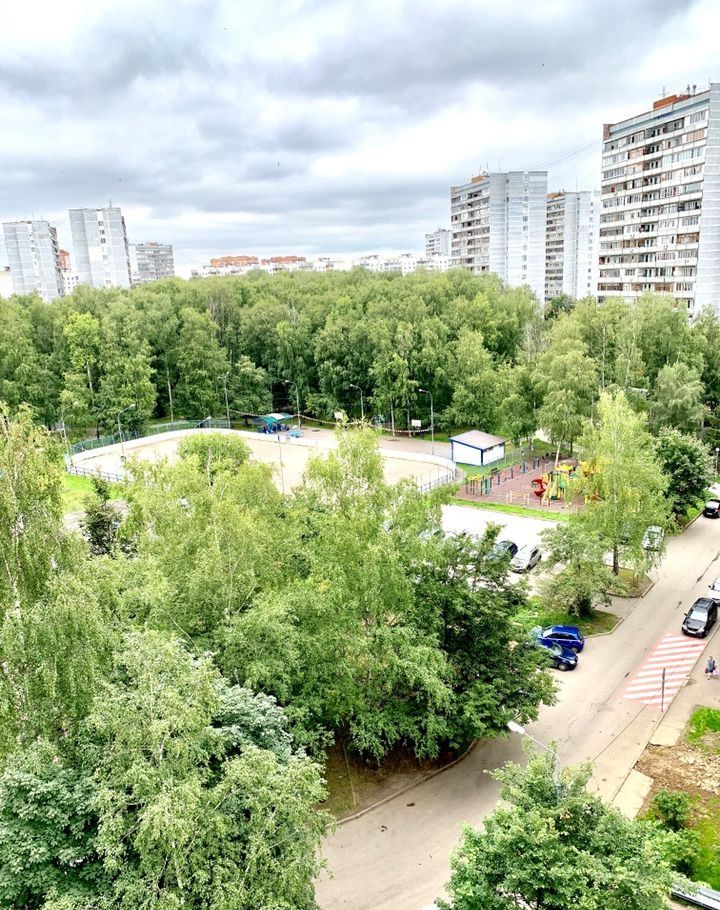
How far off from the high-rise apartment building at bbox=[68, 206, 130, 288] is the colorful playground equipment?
356 ft

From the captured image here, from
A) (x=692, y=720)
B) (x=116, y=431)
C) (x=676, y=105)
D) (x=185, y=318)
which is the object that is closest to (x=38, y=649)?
(x=692, y=720)

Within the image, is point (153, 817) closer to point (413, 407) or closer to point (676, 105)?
point (413, 407)

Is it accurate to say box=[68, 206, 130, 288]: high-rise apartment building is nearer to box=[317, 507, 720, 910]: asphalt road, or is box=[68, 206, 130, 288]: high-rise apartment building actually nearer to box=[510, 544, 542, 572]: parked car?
box=[510, 544, 542, 572]: parked car

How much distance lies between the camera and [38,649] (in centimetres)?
1108

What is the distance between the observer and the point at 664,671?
846 inches

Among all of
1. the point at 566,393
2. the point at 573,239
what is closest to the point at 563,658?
the point at 566,393

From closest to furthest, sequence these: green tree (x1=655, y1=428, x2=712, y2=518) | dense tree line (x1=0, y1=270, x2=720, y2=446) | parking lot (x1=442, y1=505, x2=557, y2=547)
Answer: green tree (x1=655, y1=428, x2=712, y2=518) < parking lot (x1=442, y1=505, x2=557, y2=547) < dense tree line (x1=0, y1=270, x2=720, y2=446)

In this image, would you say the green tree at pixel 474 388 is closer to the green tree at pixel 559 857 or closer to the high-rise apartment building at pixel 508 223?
the green tree at pixel 559 857

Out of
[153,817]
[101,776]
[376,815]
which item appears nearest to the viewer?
[153,817]

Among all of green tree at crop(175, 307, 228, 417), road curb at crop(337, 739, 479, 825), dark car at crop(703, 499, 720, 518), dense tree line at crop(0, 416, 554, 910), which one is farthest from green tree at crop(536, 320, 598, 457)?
green tree at crop(175, 307, 228, 417)

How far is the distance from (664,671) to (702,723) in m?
2.32

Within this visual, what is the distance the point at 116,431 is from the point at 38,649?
49.7 meters

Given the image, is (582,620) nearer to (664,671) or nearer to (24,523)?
(664,671)

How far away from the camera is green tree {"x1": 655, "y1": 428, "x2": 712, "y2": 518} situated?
103 ft
